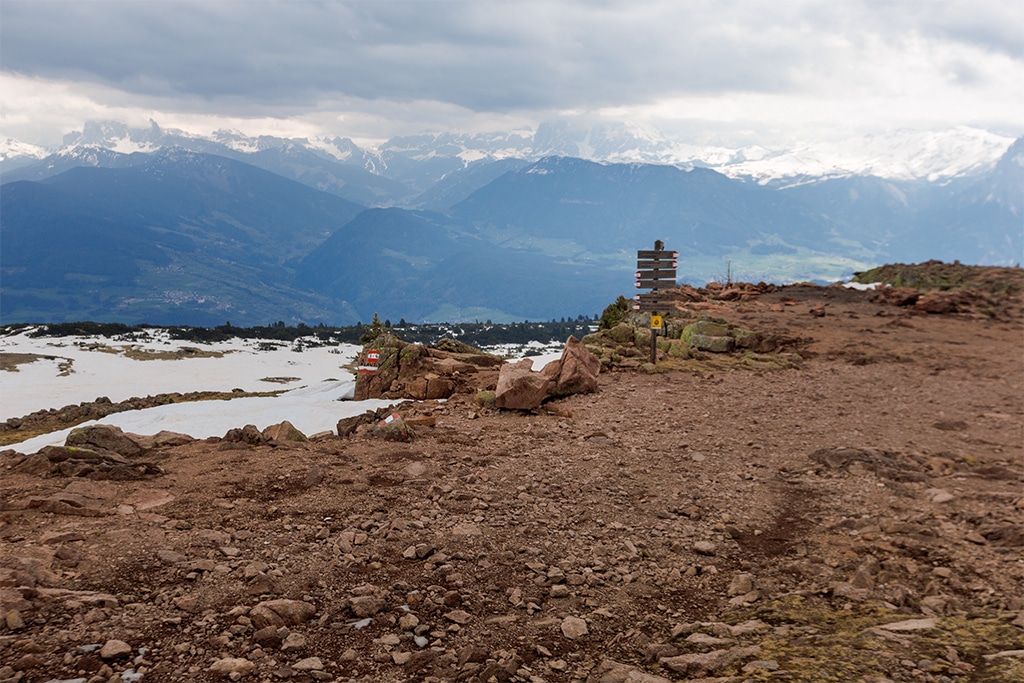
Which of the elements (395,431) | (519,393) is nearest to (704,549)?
(395,431)

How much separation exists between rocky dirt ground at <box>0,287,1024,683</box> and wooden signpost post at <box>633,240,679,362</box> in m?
7.29

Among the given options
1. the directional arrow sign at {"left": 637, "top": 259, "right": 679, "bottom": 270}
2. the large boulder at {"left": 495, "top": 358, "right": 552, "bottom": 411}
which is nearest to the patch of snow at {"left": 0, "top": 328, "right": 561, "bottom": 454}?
the large boulder at {"left": 495, "top": 358, "right": 552, "bottom": 411}

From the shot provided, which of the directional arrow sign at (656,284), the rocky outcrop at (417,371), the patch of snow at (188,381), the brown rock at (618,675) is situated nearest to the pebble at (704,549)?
the brown rock at (618,675)

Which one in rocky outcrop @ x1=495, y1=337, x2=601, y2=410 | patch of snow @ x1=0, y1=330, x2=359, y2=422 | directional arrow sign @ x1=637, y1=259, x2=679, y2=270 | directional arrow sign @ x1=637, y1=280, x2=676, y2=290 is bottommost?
patch of snow @ x1=0, y1=330, x2=359, y2=422

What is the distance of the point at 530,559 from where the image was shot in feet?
24.0

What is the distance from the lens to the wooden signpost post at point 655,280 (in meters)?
20.5

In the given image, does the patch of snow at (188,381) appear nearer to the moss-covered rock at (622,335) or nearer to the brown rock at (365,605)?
the moss-covered rock at (622,335)

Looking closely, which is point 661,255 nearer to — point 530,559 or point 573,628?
point 530,559

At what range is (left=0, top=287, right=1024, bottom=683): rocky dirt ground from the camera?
5137mm

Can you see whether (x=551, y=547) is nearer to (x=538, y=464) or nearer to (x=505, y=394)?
(x=538, y=464)

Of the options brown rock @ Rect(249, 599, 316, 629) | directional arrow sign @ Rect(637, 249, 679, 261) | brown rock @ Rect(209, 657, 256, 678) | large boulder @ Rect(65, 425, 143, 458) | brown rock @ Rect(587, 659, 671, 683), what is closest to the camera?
brown rock @ Rect(209, 657, 256, 678)

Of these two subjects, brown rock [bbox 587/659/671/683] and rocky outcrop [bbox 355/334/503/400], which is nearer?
brown rock [bbox 587/659/671/683]

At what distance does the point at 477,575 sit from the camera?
268 inches

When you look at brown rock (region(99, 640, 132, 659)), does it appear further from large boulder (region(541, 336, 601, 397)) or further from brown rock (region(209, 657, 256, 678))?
large boulder (region(541, 336, 601, 397))
